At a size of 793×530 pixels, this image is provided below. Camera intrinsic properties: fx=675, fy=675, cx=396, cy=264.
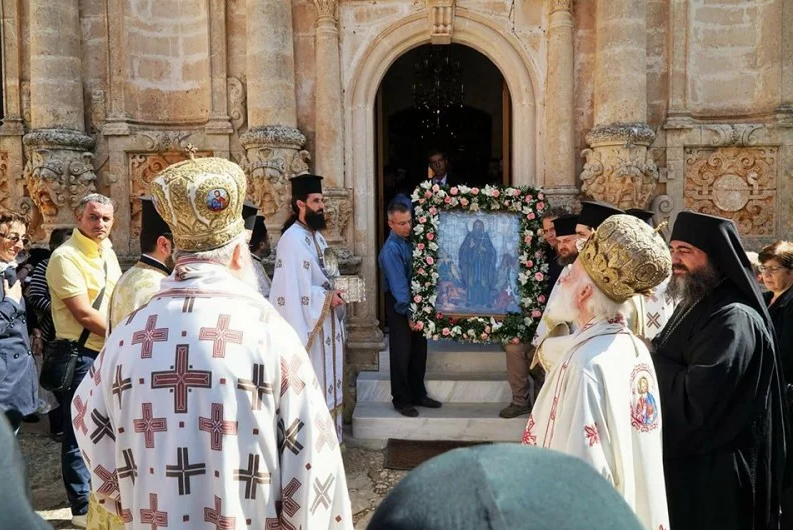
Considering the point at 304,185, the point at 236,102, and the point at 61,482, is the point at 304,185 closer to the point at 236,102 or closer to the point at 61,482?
the point at 236,102

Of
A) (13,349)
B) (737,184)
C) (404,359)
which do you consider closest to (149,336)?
(13,349)

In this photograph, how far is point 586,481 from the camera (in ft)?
2.84

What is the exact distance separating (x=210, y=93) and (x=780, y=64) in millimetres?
6230

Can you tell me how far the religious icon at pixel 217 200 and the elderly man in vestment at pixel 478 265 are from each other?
4.40 metres

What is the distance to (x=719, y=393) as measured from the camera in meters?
2.84

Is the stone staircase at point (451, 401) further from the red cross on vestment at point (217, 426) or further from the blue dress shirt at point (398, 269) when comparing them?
the red cross on vestment at point (217, 426)

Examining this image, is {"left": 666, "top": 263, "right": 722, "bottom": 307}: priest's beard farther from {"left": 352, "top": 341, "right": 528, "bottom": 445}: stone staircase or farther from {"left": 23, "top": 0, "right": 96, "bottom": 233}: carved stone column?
{"left": 23, "top": 0, "right": 96, "bottom": 233}: carved stone column

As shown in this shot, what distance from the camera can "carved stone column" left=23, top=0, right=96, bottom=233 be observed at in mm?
7246

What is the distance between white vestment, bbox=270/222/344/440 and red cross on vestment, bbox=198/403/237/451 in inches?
140

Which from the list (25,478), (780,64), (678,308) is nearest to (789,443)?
(678,308)

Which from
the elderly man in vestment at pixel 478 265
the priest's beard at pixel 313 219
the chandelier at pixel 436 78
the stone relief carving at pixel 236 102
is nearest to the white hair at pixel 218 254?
the priest's beard at pixel 313 219

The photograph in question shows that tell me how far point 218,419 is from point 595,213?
11.6 feet

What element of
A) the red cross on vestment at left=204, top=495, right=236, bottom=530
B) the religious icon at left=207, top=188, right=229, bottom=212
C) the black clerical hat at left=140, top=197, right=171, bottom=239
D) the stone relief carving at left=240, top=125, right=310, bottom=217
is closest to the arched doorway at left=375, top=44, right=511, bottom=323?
the stone relief carving at left=240, top=125, right=310, bottom=217

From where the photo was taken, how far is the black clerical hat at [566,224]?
560 centimetres
